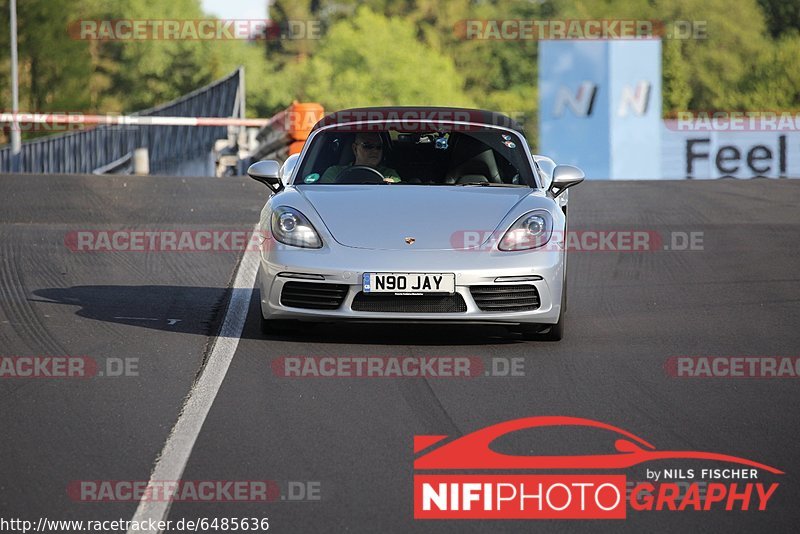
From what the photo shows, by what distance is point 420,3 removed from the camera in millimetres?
133375

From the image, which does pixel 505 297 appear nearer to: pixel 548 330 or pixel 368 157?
pixel 548 330

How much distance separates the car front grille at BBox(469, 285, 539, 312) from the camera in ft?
27.5

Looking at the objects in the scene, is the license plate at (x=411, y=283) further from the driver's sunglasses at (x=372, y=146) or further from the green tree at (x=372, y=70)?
the green tree at (x=372, y=70)

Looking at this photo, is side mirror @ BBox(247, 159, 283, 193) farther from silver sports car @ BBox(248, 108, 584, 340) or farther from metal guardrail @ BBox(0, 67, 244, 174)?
metal guardrail @ BBox(0, 67, 244, 174)

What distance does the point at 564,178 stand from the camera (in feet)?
30.9

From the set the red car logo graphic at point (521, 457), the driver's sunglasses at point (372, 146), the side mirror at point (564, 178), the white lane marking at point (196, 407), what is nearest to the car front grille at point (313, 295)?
the white lane marking at point (196, 407)

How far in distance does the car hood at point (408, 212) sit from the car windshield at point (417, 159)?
0.26 meters

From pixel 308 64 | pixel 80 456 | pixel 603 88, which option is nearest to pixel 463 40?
pixel 308 64

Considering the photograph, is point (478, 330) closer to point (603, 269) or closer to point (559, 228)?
point (559, 228)

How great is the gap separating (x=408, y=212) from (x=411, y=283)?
2.06 feet

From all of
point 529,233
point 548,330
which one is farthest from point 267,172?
point 548,330

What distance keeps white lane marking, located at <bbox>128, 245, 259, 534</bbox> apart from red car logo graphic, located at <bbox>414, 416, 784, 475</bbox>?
3.14ft

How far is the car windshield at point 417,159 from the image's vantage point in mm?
9562

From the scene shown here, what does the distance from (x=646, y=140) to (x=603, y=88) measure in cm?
192
